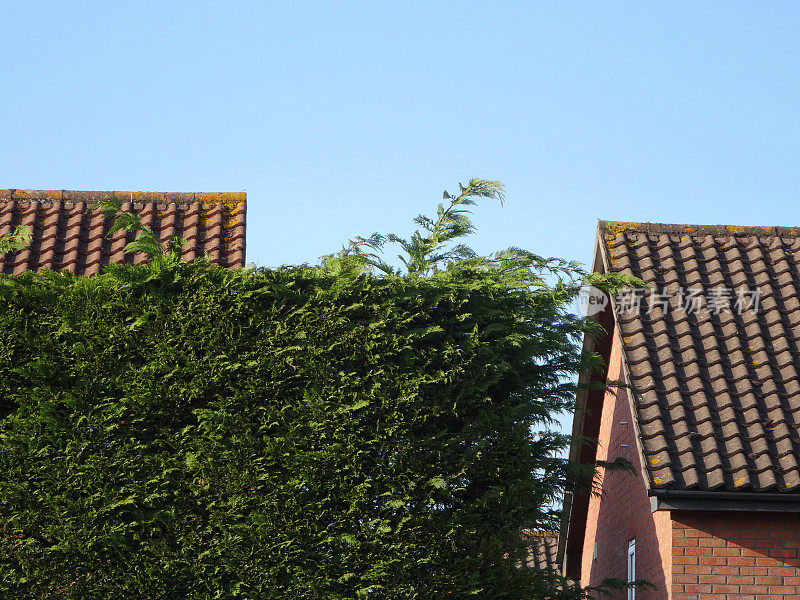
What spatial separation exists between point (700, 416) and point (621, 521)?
2538 millimetres

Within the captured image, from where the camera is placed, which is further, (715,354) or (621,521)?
(621,521)

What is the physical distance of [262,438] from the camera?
7199 mm

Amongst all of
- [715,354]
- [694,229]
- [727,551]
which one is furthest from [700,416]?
[694,229]

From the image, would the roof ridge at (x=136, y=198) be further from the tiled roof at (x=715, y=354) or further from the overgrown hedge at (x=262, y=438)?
the tiled roof at (x=715, y=354)

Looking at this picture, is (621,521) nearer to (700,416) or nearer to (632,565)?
(632,565)

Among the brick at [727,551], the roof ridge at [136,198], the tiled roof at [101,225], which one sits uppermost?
the roof ridge at [136,198]

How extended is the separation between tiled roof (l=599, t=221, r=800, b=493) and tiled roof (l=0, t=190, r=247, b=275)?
4.96 m

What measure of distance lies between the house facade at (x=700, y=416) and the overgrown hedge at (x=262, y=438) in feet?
5.30

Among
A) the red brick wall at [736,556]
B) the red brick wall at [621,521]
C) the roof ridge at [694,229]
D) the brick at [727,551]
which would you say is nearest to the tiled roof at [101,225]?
the roof ridge at [694,229]

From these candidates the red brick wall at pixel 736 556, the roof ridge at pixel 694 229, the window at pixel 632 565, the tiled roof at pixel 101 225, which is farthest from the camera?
the roof ridge at pixel 694 229

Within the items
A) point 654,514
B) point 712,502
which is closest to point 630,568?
point 654,514

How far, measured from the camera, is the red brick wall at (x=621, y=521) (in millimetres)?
9258

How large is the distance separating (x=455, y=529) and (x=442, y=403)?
101 cm

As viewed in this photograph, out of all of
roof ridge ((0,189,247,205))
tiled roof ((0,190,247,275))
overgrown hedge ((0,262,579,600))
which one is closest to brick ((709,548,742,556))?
overgrown hedge ((0,262,579,600))
